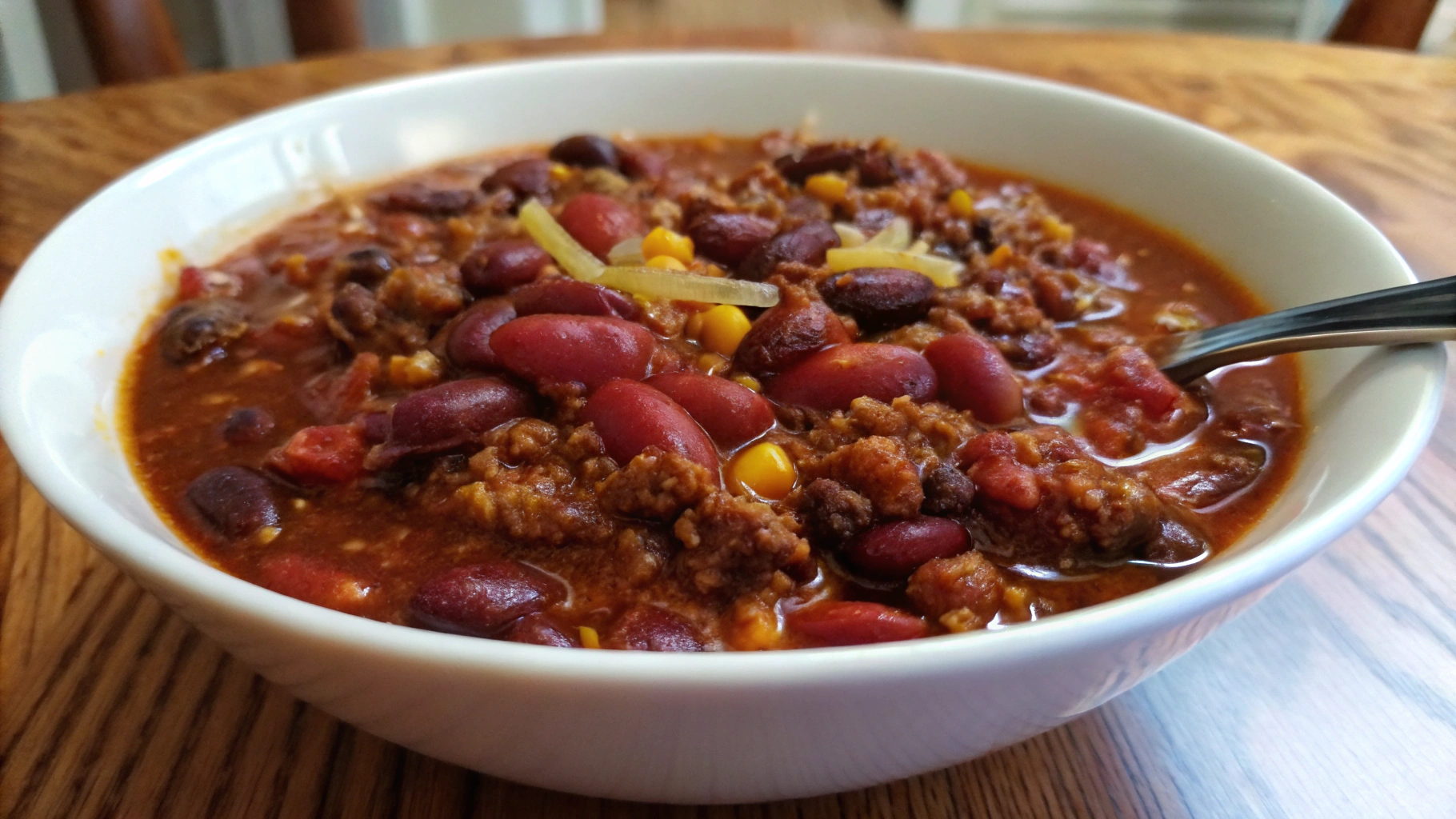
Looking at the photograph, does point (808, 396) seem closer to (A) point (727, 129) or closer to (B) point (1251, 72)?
(A) point (727, 129)

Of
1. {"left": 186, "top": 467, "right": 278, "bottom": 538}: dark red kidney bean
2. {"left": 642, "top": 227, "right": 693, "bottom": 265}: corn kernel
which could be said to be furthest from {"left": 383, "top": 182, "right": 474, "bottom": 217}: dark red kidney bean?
{"left": 186, "top": 467, "right": 278, "bottom": 538}: dark red kidney bean

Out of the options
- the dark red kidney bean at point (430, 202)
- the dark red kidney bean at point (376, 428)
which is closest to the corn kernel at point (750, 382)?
the dark red kidney bean at point (376, 428)

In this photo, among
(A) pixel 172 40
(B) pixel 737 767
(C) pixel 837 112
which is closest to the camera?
(B) pixel 737 767

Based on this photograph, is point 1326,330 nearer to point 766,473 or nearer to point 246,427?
point 766,473

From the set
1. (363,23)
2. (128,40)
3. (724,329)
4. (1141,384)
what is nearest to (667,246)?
(724,329)

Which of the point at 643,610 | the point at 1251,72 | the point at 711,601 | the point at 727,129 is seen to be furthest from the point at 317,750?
the point at 1251,72
